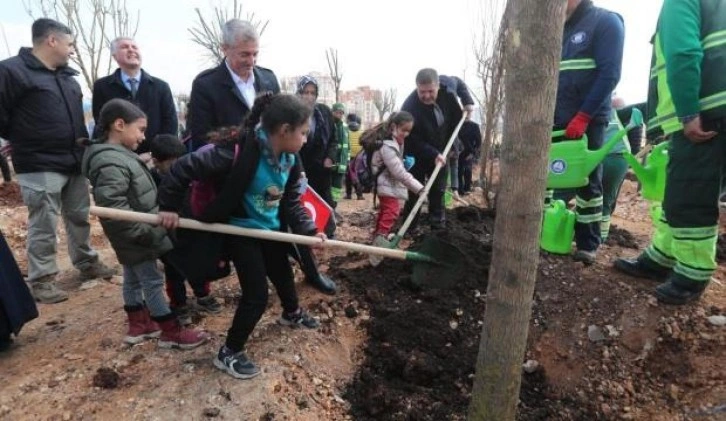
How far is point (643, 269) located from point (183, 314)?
3.28m

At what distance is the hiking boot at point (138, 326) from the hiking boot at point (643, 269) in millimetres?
3269

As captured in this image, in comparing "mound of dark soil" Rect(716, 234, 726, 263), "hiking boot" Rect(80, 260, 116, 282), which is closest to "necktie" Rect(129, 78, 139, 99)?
"hiking boot" Rect(80, 260, 116, 282)

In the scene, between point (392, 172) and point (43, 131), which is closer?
point (43, 131)

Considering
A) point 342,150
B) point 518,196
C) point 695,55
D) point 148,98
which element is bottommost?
point 342,150

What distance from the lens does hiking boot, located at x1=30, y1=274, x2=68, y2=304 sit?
3.53 m

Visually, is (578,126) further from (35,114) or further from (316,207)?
(35,114)

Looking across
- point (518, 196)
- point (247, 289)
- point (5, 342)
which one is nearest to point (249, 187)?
point (247, 289)

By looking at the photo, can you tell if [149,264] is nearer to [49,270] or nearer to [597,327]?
[49,270]

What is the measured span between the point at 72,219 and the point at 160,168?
139 cm

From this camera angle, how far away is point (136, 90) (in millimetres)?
3830

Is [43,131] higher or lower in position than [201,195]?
higher

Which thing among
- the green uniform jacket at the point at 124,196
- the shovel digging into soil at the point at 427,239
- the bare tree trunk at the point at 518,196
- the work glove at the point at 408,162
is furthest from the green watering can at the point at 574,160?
the green uniform jacket at the point at 124,196

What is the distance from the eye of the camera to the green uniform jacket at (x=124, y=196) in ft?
8.07

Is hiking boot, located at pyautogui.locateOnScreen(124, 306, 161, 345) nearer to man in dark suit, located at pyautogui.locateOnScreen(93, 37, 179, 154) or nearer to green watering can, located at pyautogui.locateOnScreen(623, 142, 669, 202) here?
man in dark suit, located at pyautogui.locateOnScreen(93, 37, 179, 154)
